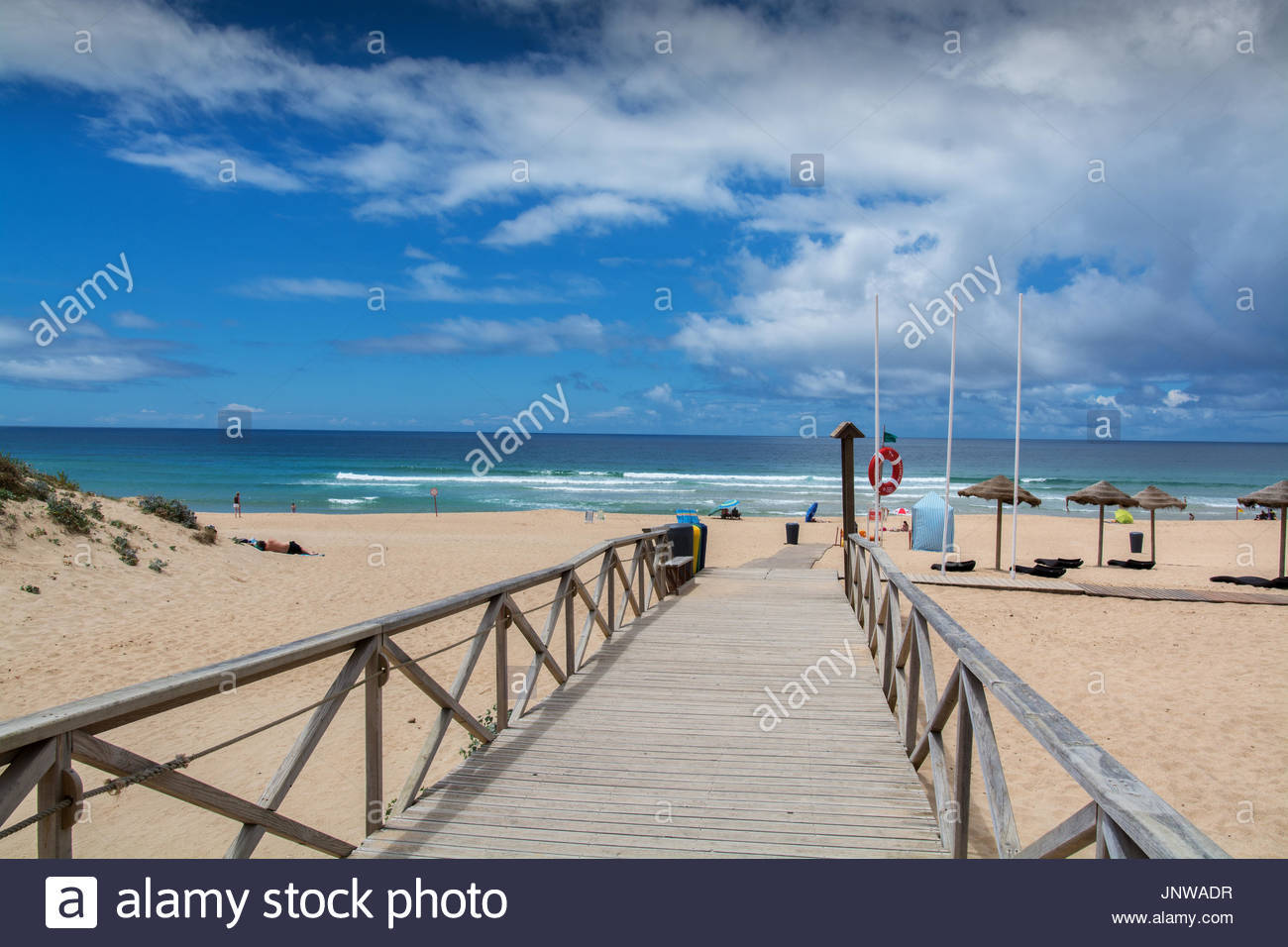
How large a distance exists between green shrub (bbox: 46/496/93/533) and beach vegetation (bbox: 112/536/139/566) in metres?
0.48

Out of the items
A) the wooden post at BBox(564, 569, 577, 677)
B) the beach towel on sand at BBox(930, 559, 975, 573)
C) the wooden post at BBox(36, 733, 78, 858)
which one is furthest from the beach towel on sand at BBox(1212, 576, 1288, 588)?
the wooden post at BBox(36, 733, 78, 858)

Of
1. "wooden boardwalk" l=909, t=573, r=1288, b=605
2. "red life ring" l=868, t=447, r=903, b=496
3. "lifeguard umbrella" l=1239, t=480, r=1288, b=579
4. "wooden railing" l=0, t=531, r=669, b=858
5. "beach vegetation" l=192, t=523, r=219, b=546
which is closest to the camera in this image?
"wooden railing" l=0, t=531, r=669, b=858

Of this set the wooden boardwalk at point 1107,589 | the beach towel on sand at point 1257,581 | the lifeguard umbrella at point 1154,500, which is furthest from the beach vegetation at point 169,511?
the lifeguard umbrella at point 1154,500

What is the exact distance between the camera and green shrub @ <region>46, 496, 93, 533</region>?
1277 centimetres

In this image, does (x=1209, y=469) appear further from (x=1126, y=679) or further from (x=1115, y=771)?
(x=1115, y=771)

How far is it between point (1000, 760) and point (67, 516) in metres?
15.0

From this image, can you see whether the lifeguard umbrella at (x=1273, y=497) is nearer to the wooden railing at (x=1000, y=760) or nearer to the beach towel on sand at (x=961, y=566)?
the beach towel on sand at (x=961, y=566)

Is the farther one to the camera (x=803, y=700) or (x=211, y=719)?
(x=211, y=719)

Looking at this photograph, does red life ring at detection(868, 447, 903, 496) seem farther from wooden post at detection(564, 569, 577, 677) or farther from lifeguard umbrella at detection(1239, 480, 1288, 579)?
wooden post at detection(564, 569, 577, 677)

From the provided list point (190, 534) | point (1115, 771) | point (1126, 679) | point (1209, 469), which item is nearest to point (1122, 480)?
point (1209, 469)

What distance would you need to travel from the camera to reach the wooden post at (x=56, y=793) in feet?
6.27

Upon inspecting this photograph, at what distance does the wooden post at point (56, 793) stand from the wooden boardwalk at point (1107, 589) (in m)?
13.5
